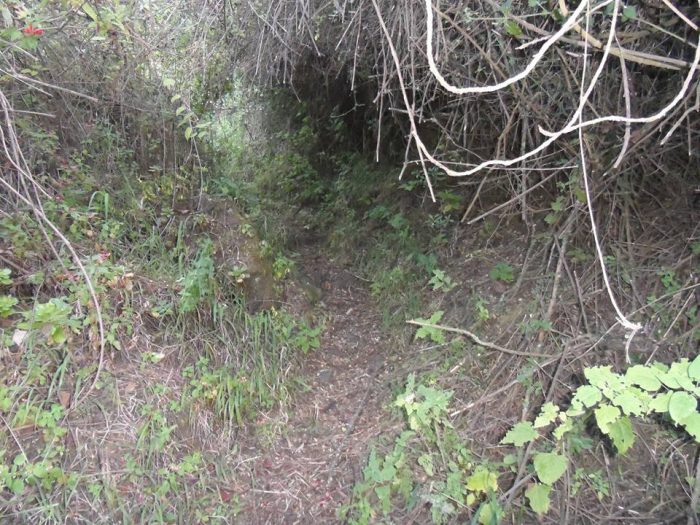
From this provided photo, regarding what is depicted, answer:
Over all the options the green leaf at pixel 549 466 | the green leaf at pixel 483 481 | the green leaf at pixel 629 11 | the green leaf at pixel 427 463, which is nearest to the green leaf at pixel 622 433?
the green leaf at pixel 549 466

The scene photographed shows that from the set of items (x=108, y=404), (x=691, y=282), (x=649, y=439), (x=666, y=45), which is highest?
(x=666, y=45)

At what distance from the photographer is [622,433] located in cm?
222

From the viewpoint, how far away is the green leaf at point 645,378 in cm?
199

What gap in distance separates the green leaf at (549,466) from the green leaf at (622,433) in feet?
0.95

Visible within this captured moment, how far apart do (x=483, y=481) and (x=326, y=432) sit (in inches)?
44.3

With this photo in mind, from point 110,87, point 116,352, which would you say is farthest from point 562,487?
point 110,87

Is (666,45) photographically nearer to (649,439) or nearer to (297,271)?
(649,439)

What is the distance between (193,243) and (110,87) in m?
1.31

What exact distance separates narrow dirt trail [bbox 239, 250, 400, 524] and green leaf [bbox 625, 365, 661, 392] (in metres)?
1.56

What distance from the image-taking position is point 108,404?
264cm

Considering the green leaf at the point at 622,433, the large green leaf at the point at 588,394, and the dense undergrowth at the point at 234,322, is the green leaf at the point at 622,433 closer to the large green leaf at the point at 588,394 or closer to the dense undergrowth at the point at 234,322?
the dense undergrowth at the point at 234,322

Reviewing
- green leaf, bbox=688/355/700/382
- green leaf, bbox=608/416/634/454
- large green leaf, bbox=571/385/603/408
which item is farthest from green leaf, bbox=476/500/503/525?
green leaf, bbox=688/355/700/382

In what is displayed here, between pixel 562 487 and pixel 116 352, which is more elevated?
pixel 116 352

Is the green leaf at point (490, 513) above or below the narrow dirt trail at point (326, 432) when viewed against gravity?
above
